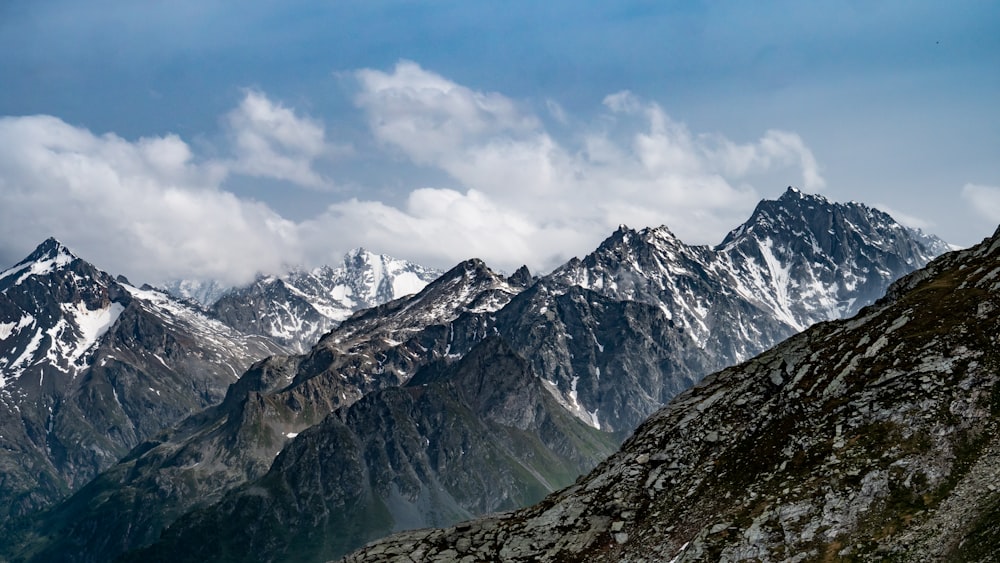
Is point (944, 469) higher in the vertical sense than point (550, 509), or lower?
lower

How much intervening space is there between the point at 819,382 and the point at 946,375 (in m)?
11.0

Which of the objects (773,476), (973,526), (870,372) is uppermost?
(870,372)

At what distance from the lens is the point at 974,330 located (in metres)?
60.8

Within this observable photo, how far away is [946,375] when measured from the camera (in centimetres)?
5850

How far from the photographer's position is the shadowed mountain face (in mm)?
51000

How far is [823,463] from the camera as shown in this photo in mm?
58594

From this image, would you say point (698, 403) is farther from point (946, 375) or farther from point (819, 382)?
point (946, 375)

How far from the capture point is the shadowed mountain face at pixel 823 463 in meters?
51.0

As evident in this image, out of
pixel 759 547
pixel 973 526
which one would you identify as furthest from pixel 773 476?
pixel 973 526

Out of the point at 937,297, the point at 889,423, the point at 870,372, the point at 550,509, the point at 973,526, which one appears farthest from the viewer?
the point at 550,509

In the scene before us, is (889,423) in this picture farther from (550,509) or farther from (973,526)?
(550,509)

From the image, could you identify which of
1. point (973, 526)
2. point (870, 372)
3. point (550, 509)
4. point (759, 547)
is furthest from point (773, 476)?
point (550, 509)

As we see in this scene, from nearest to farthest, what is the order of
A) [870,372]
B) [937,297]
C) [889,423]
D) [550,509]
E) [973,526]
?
[973,526], [889,423], [870,372], [937,297], [550,509]

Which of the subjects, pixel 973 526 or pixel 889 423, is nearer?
pixel 973 526
